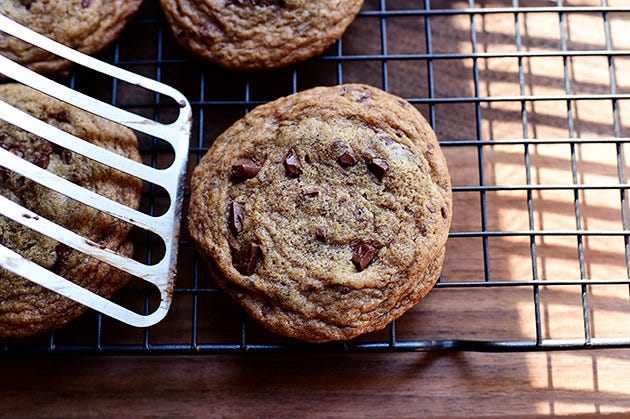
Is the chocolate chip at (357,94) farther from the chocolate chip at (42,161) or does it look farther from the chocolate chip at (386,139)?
the chocolate chip at (42,161)

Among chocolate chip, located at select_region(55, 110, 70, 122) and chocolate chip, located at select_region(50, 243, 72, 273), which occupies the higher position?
chocolate chip, located at select_region(55, 110, 70, 122)

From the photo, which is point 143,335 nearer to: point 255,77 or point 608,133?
point 255,77

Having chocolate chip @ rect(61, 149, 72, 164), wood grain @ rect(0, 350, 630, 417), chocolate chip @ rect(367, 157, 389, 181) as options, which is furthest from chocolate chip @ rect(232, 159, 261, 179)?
wood grain @ rect(0, 350, 630, 417)

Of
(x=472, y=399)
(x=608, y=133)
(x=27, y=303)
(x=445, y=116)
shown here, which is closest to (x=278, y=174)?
(x=445, y=116)

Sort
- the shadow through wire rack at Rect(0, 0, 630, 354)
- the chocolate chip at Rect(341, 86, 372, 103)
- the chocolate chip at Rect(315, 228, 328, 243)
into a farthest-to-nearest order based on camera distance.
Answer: the shadow through wire rack at Rect(0, 0, 630, 354) < the chocolate chip at Rect(341, 86, 372, 103) < the chocolate chip at Rect(315, 228, 328, 243)

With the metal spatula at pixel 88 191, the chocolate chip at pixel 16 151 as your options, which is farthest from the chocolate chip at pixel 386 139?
the chocolate chip at pixel 16 151

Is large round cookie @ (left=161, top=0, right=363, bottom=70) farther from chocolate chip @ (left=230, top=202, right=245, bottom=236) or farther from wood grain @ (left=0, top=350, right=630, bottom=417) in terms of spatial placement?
wood grain @ (left=0, top=350, right=630, bottom=417)
